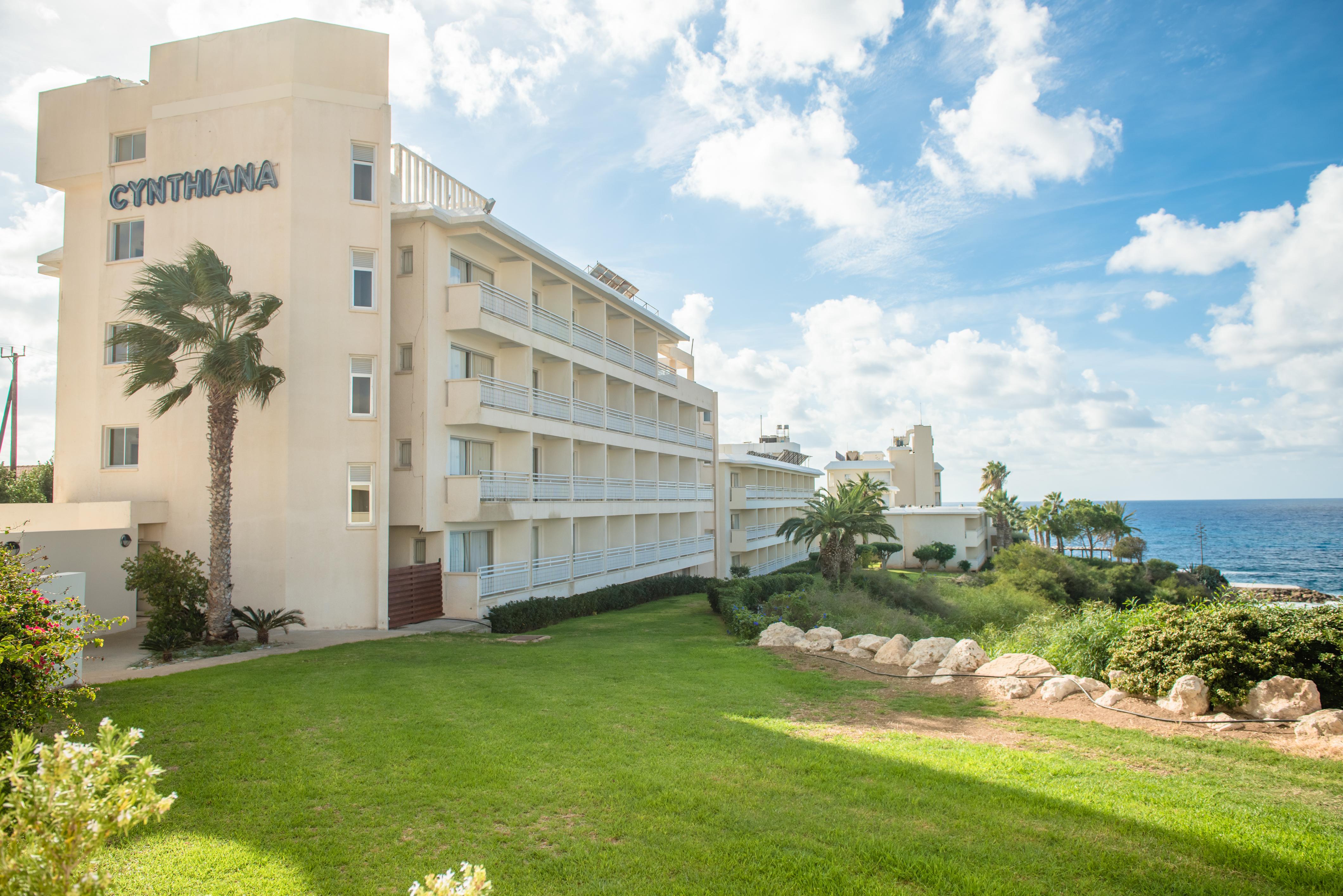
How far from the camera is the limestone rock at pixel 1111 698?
1085 centimetres

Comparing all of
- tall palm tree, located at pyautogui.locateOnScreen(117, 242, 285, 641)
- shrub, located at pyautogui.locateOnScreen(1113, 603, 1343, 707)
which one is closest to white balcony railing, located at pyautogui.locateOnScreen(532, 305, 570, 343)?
tall palm tree, located at pyautogui.locateOnScreen(117, 242, 285, 641)

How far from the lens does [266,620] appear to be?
58.9 feet

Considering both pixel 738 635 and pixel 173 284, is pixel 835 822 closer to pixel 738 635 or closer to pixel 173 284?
pixel 738 635

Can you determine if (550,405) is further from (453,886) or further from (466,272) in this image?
(453,886)

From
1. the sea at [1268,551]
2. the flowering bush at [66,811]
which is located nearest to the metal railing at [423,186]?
the flowering bush at [66,811]

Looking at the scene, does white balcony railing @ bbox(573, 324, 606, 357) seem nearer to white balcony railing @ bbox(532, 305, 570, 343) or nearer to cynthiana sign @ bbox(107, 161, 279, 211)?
white balcony railing @ bbox(532, 305, 570, 343)

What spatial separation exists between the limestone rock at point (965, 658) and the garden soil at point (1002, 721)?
498mm

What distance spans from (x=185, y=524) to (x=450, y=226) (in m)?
11.3

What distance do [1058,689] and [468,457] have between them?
1841cm

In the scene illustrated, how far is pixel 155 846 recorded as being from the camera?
5961mm

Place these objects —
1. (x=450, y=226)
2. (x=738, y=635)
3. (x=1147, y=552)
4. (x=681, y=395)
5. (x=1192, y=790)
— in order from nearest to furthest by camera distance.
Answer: (x=1192, y=790)
(x=738, y=635)
(x=450, y=226)
(x=681, y=395)
(x=1147, y=552)

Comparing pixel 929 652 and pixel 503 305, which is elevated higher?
pixel 503 305

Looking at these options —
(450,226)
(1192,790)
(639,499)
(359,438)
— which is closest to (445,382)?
(359,438)

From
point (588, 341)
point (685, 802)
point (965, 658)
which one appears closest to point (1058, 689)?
point (965, 658)
